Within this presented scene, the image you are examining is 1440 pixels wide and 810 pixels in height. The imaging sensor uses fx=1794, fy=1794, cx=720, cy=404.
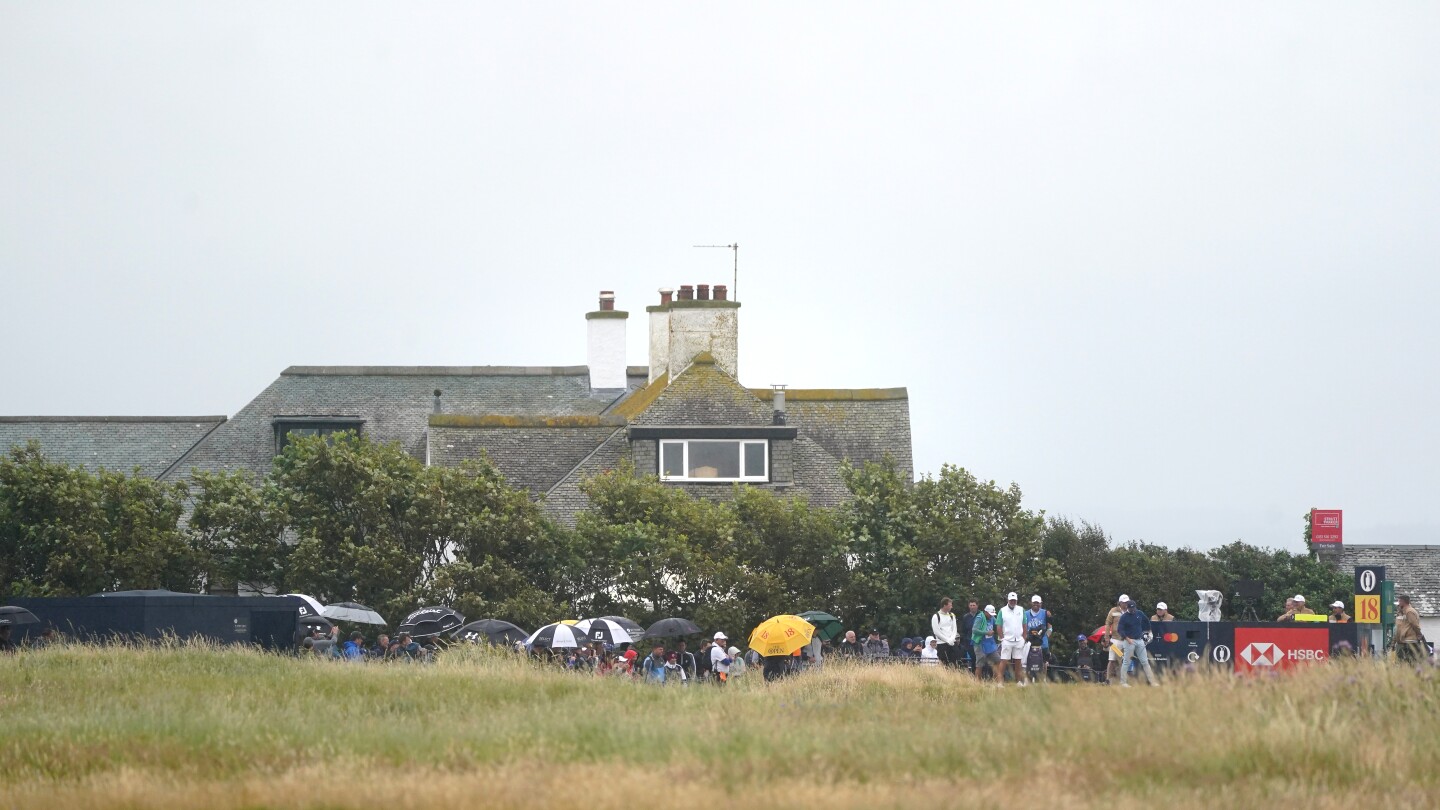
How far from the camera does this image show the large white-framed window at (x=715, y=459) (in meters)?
47.7

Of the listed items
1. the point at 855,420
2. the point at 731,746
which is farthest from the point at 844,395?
the point at 731,746

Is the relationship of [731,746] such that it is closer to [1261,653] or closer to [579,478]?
[1261,653]

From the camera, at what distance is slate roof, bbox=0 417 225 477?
53.8 metres

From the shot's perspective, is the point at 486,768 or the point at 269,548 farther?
the point at 269,548

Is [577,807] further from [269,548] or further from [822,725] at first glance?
[269,548]

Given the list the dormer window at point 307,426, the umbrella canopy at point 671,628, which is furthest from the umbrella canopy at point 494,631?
the dormer window at point 307,426

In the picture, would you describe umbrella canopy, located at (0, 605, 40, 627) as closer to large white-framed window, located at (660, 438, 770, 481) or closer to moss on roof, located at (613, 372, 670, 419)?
large white-framed window, located at (660, 438, 770, 481)

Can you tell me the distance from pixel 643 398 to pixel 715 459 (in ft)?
18.3

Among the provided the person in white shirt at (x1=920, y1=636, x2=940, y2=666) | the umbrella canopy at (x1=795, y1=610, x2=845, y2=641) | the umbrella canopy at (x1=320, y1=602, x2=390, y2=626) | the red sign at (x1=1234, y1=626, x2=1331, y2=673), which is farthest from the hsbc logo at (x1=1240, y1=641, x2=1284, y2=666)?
the umbrella canopy at (x1=320, y1=602, x2=390, y2=626)

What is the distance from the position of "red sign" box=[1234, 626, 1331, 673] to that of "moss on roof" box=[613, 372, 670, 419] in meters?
23.2

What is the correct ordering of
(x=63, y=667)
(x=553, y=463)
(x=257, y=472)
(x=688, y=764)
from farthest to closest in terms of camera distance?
(x=257, y=472), (x=553, y=463), (x=63, y=667), (x=688, y=764)

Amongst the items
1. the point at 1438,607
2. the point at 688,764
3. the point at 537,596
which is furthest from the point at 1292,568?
the point at 688,764

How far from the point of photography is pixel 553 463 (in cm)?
4847

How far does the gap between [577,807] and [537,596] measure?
983 inches
